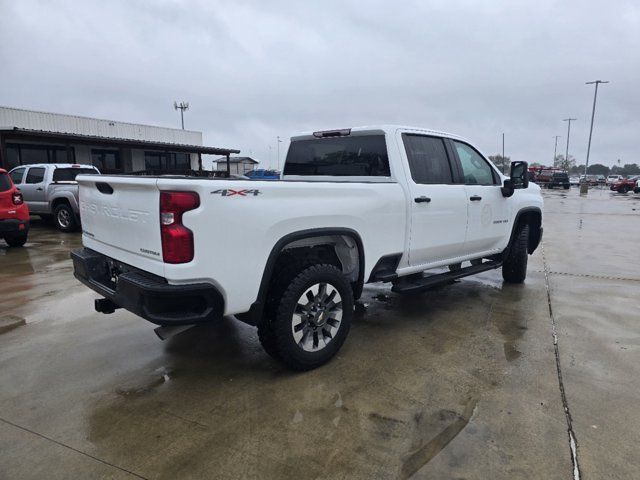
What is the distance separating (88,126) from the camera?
2644 cm

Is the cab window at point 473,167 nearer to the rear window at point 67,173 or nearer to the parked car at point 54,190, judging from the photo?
the parked car at point 54,190

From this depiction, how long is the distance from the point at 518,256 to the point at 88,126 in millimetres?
27167

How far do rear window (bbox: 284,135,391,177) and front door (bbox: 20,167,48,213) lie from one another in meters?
9.35

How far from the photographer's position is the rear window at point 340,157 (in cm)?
421

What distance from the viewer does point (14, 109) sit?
2245 centimetres

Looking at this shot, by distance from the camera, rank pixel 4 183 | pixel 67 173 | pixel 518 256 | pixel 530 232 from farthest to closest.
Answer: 1. pixel 67 173
2. pixel 4 183
3. pixel 530 232
4. pixel 518 256

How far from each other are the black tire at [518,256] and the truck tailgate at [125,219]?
466 cm

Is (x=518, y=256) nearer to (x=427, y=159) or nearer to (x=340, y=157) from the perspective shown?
(x=427, y=159)

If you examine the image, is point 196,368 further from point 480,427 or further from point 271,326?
point 480,427

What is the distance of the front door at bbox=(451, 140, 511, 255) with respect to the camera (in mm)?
4887

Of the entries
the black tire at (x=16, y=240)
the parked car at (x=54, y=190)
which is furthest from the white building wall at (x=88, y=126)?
the black tire at (x=16, y=240)

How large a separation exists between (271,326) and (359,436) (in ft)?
3.17

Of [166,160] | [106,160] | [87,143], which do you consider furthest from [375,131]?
[166,160]

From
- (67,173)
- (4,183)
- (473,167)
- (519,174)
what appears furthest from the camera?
(67,173)
